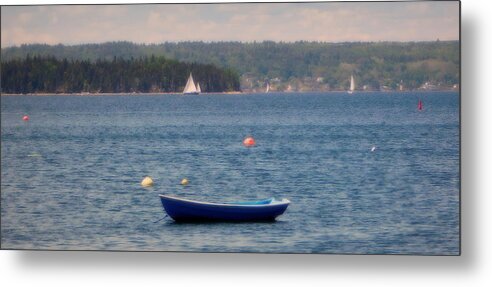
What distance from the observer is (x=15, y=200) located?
33.7 ft

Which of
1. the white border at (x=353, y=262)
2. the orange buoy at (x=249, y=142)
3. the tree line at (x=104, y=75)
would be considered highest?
the tree line at (x=104, y=75)

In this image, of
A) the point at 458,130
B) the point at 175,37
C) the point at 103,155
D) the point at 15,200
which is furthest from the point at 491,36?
the point at 15,200

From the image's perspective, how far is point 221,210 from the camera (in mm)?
10367

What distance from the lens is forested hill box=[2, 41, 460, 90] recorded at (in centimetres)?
1010

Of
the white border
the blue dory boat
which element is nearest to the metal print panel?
the blue dory boat

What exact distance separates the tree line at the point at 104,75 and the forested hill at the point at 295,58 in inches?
2.4

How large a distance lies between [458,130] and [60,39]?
3.65 metres

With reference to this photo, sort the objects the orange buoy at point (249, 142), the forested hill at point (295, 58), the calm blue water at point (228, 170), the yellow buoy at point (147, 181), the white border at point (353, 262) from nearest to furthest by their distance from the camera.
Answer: the white border at point (353, 262), the calm blue water at point (228, 170), the forested hill at point (295, 58), the yellow buoy at point (147, 181), the orange buoy at point (249, 142)

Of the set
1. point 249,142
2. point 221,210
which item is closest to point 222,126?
point 249,142

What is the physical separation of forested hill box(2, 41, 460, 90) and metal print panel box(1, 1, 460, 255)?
0.04 feet

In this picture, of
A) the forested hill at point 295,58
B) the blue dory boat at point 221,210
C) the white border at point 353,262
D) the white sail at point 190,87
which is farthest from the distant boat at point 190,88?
the white border at point 353,262

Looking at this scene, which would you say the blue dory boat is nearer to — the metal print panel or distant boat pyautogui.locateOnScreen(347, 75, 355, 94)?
the metal print panel

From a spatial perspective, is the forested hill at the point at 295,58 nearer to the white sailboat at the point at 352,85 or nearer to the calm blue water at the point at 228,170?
the white sailboat at the point at 352,85

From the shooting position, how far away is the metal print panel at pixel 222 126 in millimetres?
9938
